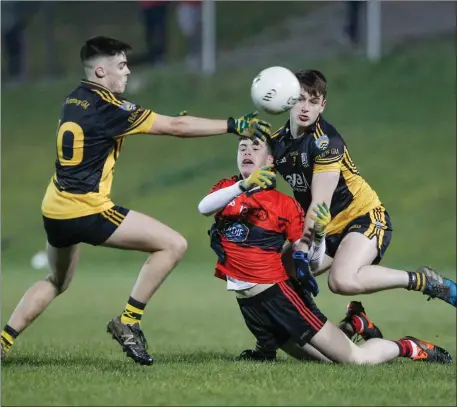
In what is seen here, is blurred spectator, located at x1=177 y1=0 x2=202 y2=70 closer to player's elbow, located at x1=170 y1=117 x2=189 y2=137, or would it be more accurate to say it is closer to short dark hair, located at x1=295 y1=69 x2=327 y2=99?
short dark hair, located at x1=295 y1=69 x2=327 y2=99

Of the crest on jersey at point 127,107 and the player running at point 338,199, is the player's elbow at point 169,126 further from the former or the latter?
the player running at point 338,199

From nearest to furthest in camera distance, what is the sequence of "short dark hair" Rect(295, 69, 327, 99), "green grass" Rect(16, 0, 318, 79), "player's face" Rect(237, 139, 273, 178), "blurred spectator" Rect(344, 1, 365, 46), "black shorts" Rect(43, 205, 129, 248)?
"black shorts" Rect(43, 205, 129, 248) → "player's face" Rect(237, 139, 273, 178) → "short dark hair" Rect(295, 69, 327, 99) → "blurred spectator" Rect(344, 1, 365, 46) → "green grass" Rect(16, 0, 318, 79)

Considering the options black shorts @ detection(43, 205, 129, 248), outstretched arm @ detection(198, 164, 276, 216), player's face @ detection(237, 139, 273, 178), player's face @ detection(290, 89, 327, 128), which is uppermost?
player's face @ detection(290, 89, 327, 128)

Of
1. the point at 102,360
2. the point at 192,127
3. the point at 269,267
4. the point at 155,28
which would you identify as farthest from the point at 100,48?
the point at 155,28

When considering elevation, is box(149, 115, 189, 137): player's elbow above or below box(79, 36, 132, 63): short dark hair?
below

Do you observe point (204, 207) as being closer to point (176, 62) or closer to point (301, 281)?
point (301, 281)

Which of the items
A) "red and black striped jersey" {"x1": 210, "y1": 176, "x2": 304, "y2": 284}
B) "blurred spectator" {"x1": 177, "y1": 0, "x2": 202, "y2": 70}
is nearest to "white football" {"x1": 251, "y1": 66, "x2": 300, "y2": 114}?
"red and black striped jersey" {"x1": 210, "y1": 176, "x2": 304, "y2": 284}

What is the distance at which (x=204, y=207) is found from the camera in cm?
739

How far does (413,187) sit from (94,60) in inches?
514

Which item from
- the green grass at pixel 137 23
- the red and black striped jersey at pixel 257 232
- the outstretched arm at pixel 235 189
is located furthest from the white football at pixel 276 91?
the green grass at pixel 137 23

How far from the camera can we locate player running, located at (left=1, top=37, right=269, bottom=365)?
7254mm

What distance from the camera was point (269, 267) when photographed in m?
7.53

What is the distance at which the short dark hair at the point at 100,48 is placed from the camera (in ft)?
24.6

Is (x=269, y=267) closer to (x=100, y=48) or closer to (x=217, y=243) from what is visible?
(x=217, y=243)
